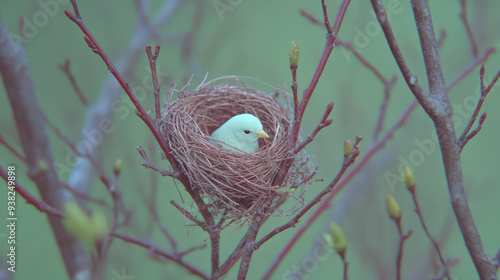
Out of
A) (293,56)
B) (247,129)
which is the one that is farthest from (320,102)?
(293,56)

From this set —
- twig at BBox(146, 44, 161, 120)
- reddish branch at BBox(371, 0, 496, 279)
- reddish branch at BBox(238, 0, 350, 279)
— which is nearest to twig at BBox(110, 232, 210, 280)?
reddish branch at BBox(238, 0, 350, 279)

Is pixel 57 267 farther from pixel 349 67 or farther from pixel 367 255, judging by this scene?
pixel 349 67

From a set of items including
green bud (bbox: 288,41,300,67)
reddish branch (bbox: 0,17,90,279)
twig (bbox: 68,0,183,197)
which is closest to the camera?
green bud (bbox: 288,41,300,67)

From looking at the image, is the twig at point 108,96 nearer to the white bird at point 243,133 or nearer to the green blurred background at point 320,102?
the green blurred background at point 320,102

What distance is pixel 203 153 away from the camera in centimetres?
109

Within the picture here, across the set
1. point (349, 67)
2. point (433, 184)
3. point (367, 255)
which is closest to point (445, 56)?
point (349, 67)

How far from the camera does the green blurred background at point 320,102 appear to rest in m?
2.15

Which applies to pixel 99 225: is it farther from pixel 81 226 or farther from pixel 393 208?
pixel 393 208

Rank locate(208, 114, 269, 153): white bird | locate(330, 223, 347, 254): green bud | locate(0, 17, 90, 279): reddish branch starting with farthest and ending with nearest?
locate(208, 114, 269, 153): white bird, locate(0, 17, 90, 279): reddish branch, locate(330, 223, 347, 254): green bud

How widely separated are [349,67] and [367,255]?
99cm

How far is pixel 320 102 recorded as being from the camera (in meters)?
2.21

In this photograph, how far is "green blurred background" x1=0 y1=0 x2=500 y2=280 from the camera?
215 centimetres

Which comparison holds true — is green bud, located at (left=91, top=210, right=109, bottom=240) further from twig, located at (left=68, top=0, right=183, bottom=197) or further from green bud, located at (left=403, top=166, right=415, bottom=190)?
twig, located at (left=68, top=0, right=183, bottom=197)

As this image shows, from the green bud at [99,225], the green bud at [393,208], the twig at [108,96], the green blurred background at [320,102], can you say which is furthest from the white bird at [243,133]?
the green blurred background at [320,102]
